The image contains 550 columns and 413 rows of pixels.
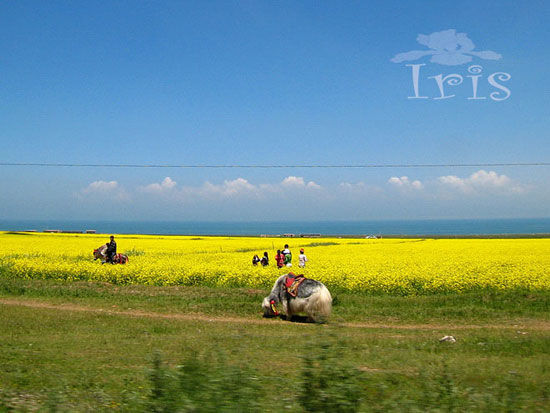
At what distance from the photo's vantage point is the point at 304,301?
44.1ft

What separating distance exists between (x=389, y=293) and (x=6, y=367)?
13337 millimetres

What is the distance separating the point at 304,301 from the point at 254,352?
17.5 ft

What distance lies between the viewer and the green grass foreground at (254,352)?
3637mm

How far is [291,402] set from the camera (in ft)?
12.2

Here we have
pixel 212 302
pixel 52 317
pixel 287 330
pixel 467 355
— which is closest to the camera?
pixel 467 355

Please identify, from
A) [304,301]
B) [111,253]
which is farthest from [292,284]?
[111,253]

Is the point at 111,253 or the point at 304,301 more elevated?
the point at 111,253

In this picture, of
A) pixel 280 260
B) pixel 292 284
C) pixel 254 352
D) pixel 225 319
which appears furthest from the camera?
pixel 280 260

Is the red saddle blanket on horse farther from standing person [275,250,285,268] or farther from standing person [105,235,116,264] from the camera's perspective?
standing person [105,235,116,264]

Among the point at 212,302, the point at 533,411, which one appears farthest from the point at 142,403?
the point at 212,302

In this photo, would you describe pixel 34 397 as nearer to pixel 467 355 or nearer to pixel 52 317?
pixel 467 355

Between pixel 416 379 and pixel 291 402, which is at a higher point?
pixel 291 402

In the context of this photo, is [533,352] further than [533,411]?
Yes

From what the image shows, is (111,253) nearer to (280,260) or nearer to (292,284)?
(280,260)
